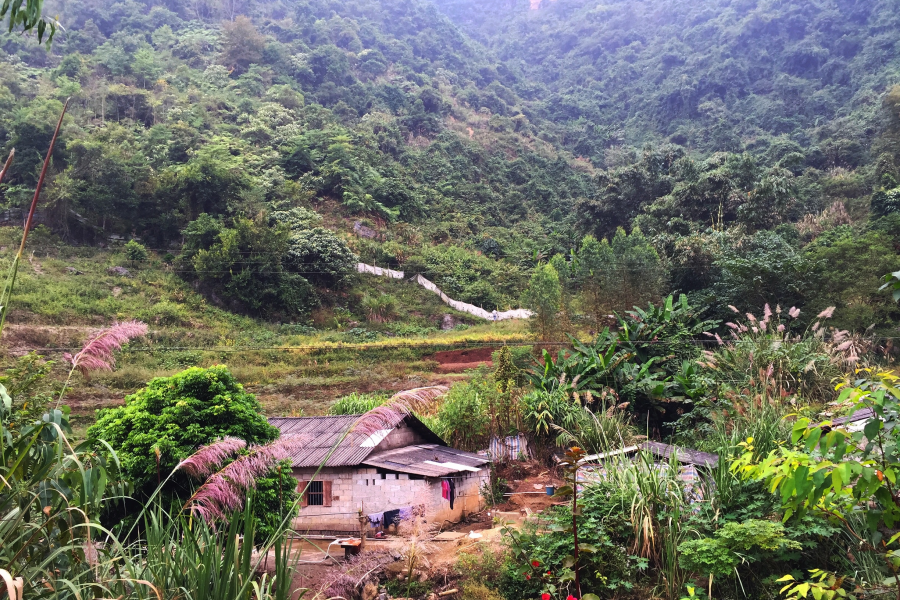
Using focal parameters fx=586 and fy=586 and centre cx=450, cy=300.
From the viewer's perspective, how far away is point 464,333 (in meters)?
26.3

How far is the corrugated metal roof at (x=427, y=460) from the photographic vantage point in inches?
355

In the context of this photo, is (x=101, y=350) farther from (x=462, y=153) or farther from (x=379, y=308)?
(x=462, y=153)

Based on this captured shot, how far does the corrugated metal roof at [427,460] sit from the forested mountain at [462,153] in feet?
34.0

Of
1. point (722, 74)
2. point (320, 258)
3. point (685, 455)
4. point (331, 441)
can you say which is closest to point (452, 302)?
point (320, 258)

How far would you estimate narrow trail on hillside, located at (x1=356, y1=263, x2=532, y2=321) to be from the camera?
30078 mm

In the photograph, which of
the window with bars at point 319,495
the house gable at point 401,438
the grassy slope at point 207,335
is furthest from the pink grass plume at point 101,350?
the grassy slope at point 207,335

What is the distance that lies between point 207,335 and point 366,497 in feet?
55.3

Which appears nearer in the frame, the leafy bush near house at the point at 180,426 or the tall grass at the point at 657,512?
the tall grass at the point at 657,512

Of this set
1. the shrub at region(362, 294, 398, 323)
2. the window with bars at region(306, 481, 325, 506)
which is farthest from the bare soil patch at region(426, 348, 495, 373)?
the window with bars at region(306, 481, 325, 506)

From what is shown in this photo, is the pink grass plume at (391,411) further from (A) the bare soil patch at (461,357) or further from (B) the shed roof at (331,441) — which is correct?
(A) the bare soil patch at (461,357)

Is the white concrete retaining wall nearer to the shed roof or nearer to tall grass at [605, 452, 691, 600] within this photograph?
the shed roof

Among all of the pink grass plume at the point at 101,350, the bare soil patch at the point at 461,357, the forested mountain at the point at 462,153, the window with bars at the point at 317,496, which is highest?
the forested mountain at the point at 462,153

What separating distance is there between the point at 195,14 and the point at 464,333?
60.2 m

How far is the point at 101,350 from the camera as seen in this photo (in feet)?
8.72
